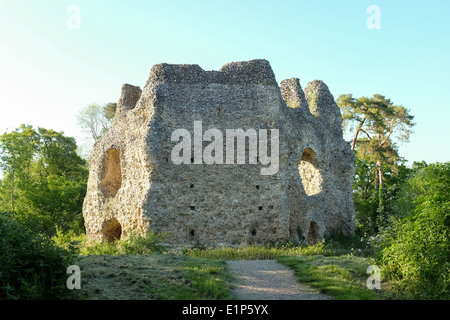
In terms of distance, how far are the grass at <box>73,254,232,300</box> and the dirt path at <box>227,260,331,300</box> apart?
0.41 metres

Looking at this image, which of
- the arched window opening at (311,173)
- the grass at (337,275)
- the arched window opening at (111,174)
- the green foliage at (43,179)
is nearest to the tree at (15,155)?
the green foliage at (43,179)

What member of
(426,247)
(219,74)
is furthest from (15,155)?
(426,247)

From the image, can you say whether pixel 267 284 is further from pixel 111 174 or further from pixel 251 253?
pixel 111 174

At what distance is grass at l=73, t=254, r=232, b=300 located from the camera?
923 centimetres

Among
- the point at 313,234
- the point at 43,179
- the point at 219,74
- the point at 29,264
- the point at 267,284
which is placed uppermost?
the point at 219,74

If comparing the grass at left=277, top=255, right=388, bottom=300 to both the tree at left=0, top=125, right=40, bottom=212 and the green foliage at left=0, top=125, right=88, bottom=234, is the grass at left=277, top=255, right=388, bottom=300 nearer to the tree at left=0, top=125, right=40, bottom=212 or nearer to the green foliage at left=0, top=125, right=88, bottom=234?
the green foliage at left=0, top=125, right=88, bottom=234

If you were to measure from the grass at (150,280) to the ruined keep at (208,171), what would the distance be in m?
6.05

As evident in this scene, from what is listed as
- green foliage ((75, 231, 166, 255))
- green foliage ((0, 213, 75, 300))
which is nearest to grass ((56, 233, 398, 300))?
green foliage ((0, 213, 75, 300))

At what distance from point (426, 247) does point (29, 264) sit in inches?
348

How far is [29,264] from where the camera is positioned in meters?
8.37

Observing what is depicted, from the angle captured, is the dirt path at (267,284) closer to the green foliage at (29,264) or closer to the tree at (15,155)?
the green foliage at (29,264)
